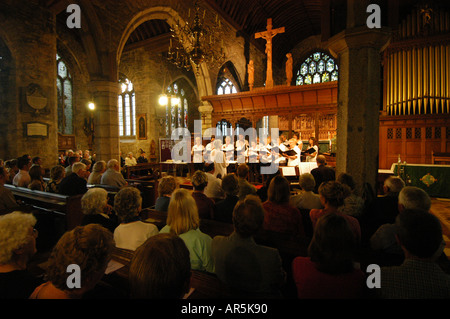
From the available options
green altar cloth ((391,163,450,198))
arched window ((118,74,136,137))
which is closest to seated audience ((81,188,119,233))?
green altar cloth ((391,163,450,198))

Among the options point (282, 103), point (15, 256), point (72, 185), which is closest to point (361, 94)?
point (15, 256)

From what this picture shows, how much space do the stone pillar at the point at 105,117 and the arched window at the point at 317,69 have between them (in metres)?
13.3

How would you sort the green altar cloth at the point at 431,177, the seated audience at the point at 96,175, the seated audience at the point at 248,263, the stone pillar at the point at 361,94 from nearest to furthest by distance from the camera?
the seated audience at the point at 248,263 → the stone pillar at the point at 361,94 → the seated audience at the point at 96,175 → the green altar cloth at the point at 431,177

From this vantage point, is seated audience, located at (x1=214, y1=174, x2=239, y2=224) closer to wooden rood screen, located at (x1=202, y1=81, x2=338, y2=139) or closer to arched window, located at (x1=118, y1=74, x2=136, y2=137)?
wooden rood screen, located at (x1=202, y1=81, x2=338, y2=139)

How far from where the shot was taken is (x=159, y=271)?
2.88 feet

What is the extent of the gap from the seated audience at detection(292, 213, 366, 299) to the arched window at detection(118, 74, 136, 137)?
45.5ft

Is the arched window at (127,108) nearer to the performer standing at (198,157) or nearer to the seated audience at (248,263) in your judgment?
the performer standing at (198,157)

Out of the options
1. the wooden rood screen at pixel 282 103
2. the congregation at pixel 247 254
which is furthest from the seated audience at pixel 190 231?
the wooden rood screen at pixel 282 103

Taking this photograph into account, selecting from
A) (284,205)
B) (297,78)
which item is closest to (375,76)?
(284,205)

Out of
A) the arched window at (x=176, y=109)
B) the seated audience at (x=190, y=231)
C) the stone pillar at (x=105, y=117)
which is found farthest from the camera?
the arched window at (x=176, y=109)

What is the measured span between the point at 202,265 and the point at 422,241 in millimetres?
1335

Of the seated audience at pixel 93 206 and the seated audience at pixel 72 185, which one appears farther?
the seated audience at pixel 72 185

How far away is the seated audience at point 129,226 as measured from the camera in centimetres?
211
